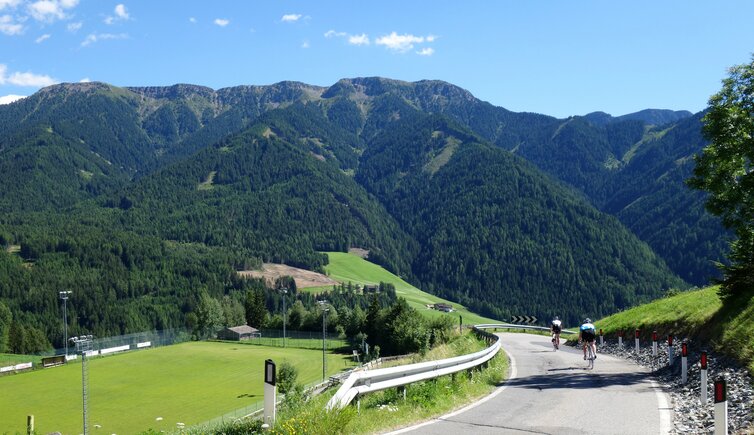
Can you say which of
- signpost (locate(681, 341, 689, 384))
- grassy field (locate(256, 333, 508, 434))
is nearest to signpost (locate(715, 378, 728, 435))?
grassy field (locate(256, 333, 508, 434))

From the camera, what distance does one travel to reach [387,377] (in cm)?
1315

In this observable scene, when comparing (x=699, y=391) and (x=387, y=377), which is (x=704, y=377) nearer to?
(x=699, y=391)

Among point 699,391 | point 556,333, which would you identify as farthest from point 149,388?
point 699,391

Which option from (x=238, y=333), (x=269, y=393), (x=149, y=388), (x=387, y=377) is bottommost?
(x=238, y=333)

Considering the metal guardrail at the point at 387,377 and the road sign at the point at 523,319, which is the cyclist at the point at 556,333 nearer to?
the metal guardrail at the point at 387,377

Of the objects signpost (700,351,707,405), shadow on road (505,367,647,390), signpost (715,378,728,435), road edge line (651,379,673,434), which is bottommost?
shadow on road (505,367,647,390)

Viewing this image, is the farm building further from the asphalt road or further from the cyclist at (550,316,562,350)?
the asphalt road

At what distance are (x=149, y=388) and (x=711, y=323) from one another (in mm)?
77816

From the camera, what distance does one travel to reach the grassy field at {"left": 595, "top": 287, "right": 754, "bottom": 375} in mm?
16438

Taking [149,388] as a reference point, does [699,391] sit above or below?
above

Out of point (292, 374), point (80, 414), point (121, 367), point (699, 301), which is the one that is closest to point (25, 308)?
point (121, 367)

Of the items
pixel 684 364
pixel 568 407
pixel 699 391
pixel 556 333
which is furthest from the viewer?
pixel 556 333

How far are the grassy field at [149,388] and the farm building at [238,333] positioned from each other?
51.5 feet

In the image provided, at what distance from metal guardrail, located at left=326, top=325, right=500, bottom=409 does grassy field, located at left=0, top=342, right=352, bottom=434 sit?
43.8 m
